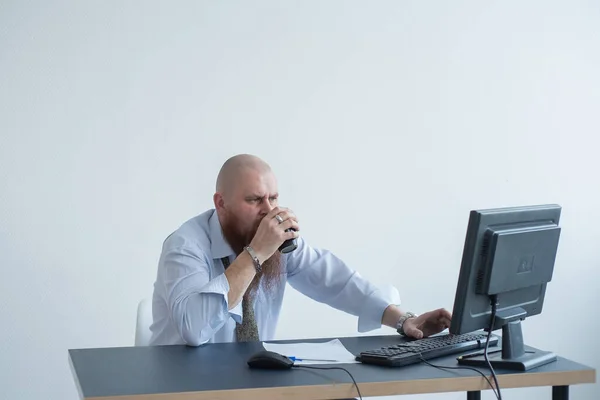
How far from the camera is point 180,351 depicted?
2.23 m

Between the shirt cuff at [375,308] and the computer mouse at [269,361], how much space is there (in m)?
0.75

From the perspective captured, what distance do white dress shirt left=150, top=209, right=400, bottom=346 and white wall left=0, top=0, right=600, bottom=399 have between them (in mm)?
849

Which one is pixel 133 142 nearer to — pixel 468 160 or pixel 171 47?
pixel 171 47

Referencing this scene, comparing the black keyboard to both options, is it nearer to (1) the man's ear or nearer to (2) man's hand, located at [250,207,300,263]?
(2) man's hand, located at [250,207,300,263]

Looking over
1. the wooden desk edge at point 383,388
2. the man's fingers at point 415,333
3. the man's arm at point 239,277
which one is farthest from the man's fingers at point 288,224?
the wooden desk edge at point 383,388

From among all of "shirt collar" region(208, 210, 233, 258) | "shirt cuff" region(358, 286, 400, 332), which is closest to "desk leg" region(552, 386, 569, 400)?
"shirt cuff" region(358, 286, 400, 332)

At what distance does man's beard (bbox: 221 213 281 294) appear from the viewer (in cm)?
272

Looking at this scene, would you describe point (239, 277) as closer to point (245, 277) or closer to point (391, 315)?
point (245, 277)

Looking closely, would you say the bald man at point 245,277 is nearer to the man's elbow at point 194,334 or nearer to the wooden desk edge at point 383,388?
the man's elbow at point 194,334

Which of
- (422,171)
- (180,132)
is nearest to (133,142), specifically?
(180,132)

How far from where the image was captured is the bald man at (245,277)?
92.7 inches

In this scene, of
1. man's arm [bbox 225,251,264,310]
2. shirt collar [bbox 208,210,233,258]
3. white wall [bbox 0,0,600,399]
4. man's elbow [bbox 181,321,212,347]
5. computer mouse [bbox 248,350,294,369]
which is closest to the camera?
computer mouse [bbox 248,350,294,369]

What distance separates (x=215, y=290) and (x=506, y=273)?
810 mm

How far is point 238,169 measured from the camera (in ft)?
8.93
